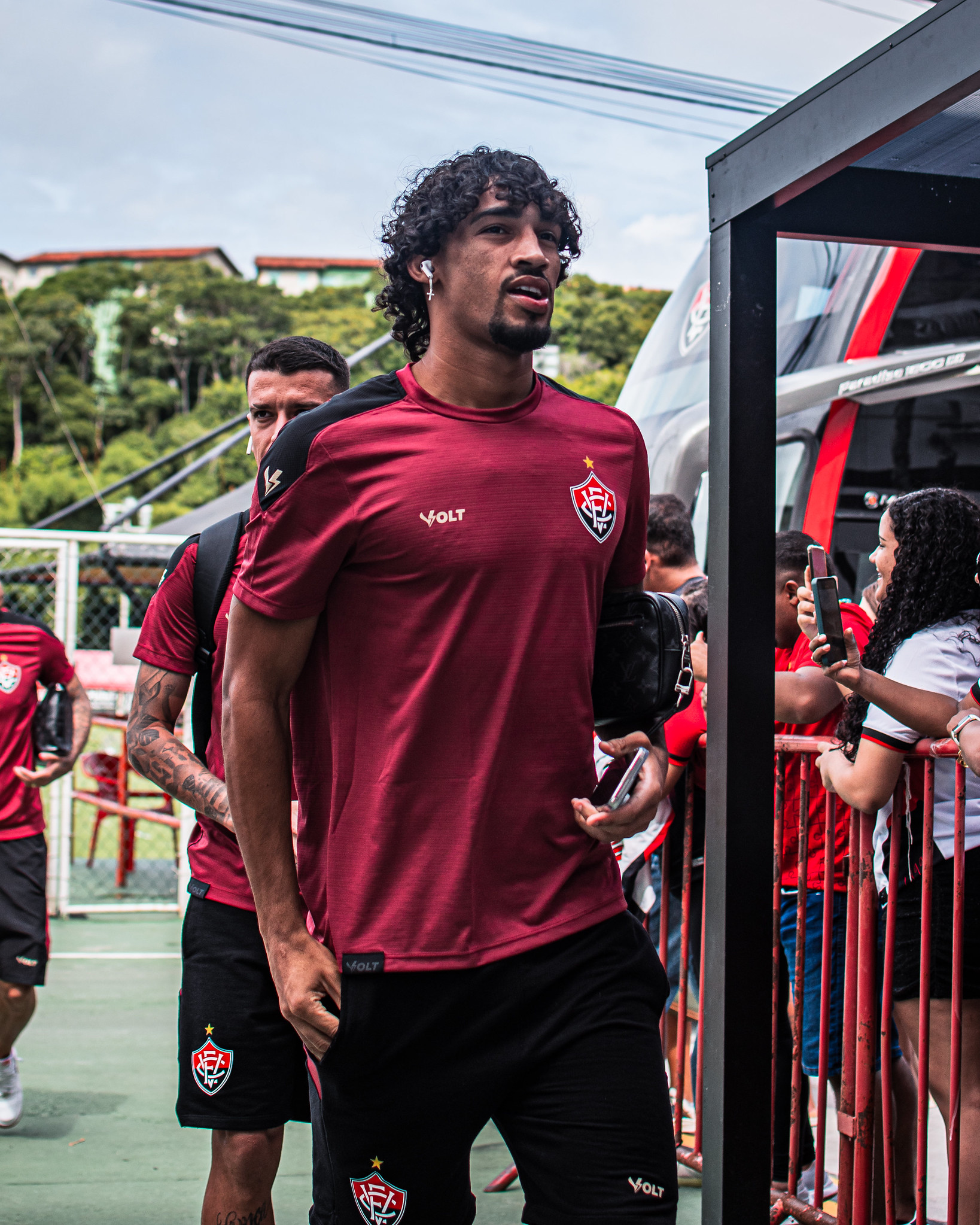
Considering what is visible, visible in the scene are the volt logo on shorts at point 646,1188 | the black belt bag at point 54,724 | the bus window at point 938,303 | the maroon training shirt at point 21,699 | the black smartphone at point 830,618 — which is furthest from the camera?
the bus window at point 938,303

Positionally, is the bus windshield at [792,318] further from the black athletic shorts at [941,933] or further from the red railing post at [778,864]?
the black athletic shorts at [941,933]

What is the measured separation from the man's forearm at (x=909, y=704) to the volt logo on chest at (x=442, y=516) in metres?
1.39

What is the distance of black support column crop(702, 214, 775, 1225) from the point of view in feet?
8.23

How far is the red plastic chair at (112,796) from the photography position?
1017 centimetres

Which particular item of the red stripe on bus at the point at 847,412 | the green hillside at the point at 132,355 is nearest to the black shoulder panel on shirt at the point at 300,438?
the red stripe on bus at the point at 847,412

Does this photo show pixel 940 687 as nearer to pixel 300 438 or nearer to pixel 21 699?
pixel 300 438

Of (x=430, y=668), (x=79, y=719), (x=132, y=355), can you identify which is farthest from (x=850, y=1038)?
(x=132, y=355)

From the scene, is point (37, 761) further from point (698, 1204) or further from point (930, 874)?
point (930, 874)

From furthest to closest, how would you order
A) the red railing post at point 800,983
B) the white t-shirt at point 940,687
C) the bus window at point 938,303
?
1. the bus window at point 938,303
2. the red railing post at point 800,983
3. the white t-shirt at point 940,687

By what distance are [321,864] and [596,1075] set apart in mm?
546

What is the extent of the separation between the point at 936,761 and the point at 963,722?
0.45 meters

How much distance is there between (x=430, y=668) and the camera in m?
1.96

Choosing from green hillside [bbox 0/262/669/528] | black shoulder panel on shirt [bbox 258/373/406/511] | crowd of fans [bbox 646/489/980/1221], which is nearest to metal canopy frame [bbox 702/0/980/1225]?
crowd of fans [bbox 646/489/980/1221]

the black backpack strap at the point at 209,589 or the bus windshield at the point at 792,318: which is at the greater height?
the bus windshield at the point at 792,318
